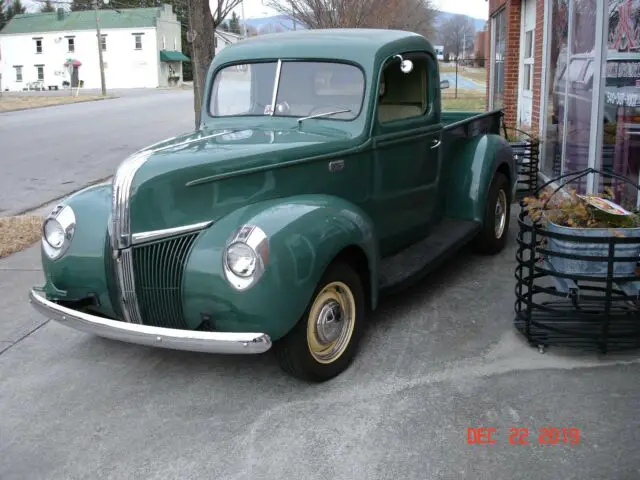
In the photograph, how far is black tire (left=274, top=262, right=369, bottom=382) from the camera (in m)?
3.74

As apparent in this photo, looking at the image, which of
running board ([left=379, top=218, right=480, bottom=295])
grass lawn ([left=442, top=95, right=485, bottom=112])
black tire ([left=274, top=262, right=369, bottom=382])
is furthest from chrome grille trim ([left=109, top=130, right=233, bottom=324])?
grass lawn ([left=442, top=95, right=485, bottom=112])

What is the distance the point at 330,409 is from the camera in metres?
3.68

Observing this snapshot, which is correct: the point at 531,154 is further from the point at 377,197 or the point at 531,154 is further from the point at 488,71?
the point at 488,71

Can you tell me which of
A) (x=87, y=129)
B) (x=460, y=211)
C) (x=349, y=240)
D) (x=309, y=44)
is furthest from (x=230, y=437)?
(x=87, y=129)

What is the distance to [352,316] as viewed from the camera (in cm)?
412

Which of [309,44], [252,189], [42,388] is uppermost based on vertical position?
[309,44]

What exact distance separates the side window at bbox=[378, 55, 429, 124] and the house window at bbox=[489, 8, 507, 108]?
802cm

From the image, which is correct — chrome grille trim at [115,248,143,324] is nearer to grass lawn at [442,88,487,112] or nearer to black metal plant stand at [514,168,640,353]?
black metal plant stand at [514,168,640,353]

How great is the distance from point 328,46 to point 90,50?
63.5 meters

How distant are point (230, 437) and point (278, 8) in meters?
16.4

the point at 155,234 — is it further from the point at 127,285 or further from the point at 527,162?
the point at 527,162

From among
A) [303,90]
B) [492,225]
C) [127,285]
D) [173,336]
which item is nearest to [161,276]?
[127,285]

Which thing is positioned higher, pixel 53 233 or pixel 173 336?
pixel 53 233

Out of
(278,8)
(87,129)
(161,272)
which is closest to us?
(161,272)
